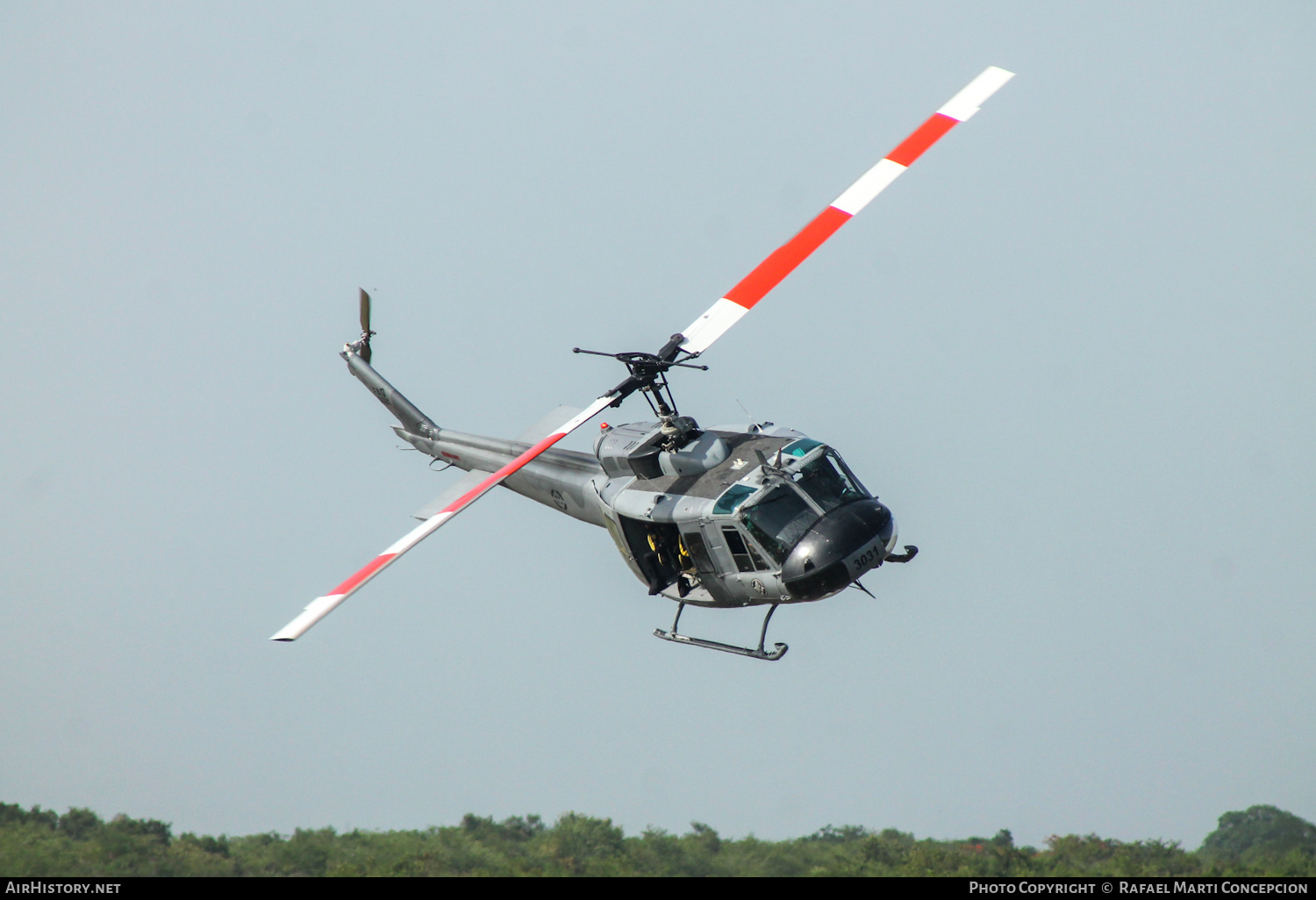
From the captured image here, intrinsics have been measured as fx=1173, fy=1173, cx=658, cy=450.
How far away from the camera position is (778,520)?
60.4ft

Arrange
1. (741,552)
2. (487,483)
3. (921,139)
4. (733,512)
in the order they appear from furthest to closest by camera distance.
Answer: (921,139), (741,552), (733,512), (487,483)

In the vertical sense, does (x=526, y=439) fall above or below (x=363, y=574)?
above

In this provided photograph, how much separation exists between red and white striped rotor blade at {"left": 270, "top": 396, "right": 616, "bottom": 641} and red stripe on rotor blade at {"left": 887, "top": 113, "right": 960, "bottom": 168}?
624 centimetres

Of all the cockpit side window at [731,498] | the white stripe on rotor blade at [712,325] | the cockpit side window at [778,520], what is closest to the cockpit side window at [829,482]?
the cockpit side window at [778,520]

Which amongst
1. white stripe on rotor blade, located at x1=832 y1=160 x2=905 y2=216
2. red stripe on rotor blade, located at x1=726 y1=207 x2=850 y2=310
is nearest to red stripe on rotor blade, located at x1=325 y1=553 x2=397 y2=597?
red stripe on rotor blade, located at x1=726 y1=207 x2=850 y2=310

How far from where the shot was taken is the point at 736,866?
38000 mm

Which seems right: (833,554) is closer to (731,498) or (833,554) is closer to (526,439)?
(731,498)

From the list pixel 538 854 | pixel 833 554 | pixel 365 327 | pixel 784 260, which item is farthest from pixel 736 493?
pixel 538 854

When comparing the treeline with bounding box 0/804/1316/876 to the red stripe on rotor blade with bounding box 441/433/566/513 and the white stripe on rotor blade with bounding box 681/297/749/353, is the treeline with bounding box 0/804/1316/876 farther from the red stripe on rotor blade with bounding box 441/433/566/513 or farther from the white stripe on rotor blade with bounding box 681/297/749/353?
the white stripe on rotor blade with bounding box 681/297/749/353

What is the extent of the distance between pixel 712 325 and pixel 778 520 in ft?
11.3

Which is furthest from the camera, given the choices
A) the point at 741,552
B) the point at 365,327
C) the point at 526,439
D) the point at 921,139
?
the point at 365,327

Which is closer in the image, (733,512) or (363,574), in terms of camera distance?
(363,574)

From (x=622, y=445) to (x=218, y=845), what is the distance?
23.3 meters
